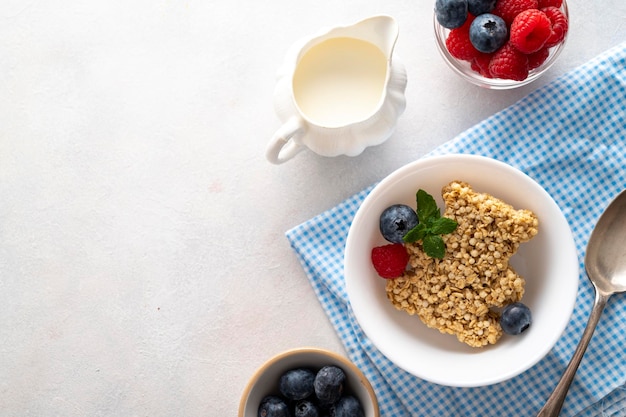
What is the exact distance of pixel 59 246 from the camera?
5.09 ft

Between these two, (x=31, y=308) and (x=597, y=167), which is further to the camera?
(x=31, y=308)

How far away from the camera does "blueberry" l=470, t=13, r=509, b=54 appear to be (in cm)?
127

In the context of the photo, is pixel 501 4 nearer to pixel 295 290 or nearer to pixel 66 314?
pixel 295 290

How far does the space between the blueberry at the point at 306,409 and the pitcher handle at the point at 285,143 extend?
48cm

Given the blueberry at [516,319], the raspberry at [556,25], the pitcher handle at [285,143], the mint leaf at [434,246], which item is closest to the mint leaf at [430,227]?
the mint leaf at [434,246]

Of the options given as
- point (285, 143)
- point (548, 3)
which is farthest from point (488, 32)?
point (285, 143)

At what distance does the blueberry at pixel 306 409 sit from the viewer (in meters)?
1.37

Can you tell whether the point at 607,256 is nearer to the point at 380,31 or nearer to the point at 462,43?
the point at 462,43

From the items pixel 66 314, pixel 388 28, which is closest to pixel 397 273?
pixel 388 28

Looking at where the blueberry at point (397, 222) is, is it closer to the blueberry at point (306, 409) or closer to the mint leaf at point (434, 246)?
the mint leaf at point (434, 246)

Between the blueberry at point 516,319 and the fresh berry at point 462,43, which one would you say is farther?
the fresh berry at point 462,43

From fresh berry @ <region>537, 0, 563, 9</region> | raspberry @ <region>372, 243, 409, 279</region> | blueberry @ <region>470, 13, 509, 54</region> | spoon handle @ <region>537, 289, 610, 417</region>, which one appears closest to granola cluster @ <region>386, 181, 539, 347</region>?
raspberry @ <region>372, 243, 409, 279</region>

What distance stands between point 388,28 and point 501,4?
8.5 inches

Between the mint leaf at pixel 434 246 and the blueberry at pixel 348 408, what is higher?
the mint leaf at pixel 434 246
